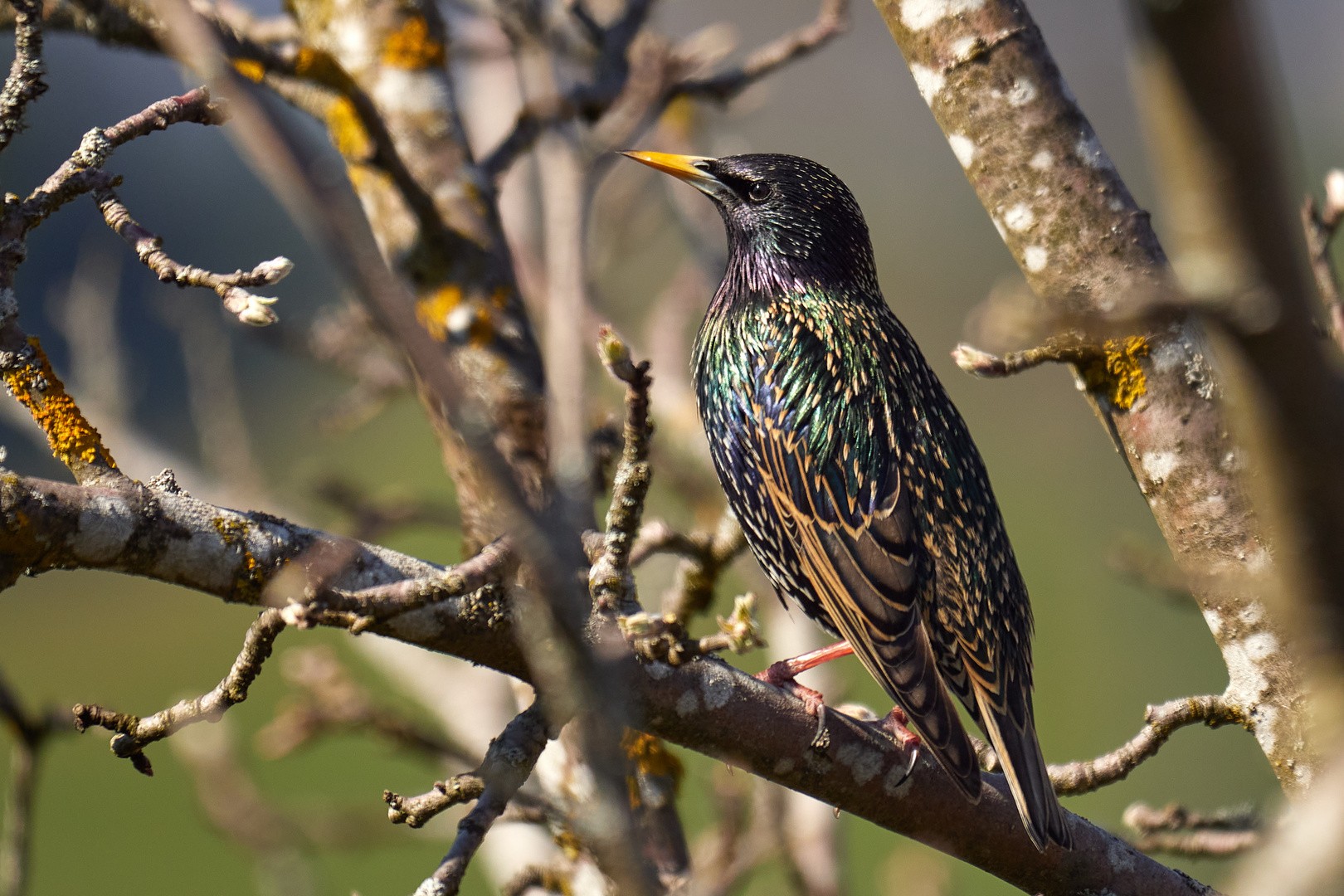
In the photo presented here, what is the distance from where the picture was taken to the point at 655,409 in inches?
216

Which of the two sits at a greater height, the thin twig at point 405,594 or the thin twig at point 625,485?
the thin twig at point 625,485

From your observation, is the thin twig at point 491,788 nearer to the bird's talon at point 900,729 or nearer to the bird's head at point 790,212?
the bird's talon at point 900,729

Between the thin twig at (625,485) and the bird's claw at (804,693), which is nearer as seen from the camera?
the thin twig at (625,485)

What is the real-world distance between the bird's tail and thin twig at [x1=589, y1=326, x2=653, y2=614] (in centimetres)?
107

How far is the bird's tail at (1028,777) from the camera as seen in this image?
7.22 feet

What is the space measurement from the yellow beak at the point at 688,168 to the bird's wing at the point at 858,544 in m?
0.79

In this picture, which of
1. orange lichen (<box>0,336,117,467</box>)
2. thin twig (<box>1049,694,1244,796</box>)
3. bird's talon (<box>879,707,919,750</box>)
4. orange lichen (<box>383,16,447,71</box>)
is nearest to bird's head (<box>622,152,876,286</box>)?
orange lichen (<box>383,16,447,71</box>)

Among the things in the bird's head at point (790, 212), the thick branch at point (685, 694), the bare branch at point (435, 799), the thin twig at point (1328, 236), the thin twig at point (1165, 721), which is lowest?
the bare branch at point (435, 799)

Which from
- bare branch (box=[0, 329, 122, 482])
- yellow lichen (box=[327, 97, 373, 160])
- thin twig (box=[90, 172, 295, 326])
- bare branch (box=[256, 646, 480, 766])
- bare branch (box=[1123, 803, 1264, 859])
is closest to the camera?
thin twig (box=[90, 172, 295, 326])

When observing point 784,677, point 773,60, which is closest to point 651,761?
point 784,677

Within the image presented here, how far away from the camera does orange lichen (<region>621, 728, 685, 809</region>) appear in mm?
2766

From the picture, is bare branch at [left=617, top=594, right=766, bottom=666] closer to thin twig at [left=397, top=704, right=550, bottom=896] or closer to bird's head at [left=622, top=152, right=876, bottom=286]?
thin twig at [left=397, top=704, right=550, bottom=896]

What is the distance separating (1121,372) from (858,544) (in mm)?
840

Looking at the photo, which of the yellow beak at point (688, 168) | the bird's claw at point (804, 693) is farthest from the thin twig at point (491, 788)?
the yellow beak at point (688, 168)
